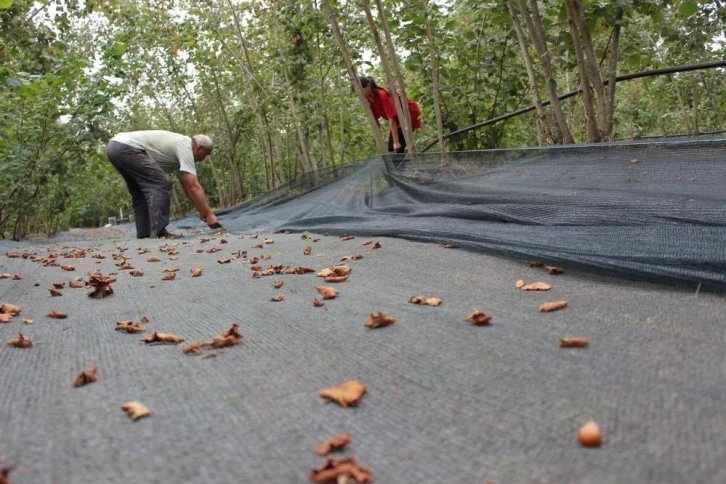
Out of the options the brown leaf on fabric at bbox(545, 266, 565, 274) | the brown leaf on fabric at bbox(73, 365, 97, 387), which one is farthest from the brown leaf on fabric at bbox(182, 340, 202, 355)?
the brown leaf on fabric at bbox(545, 266, 565, 274)

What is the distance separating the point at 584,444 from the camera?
0.83m

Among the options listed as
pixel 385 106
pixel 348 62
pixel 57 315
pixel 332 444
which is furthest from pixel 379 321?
pixel 385 106

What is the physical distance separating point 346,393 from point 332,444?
0.60 ft

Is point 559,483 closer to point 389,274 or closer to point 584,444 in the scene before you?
point 584,444

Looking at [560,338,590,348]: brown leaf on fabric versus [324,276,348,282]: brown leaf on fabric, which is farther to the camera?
[324,276,348,282]: brown leaf on fabric

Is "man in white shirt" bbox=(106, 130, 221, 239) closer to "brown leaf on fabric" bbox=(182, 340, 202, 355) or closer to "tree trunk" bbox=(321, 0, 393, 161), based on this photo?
"tree trunk" bbox=(321, 0, 393, 161)

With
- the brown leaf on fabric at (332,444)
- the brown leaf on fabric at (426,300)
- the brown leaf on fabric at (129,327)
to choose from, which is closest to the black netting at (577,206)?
the brown leaf on fabric at (426,300)

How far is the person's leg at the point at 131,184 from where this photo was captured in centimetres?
531

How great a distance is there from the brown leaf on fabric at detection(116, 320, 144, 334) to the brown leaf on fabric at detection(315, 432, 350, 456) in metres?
0.93

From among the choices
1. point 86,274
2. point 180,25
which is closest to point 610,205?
point 86,274

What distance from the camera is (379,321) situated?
4.87 ft

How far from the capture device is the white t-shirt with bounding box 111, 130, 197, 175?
5.39 metres

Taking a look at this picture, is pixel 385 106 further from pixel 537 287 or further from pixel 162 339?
pixel 162 339

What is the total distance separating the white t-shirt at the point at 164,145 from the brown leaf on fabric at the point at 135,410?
4.55m
